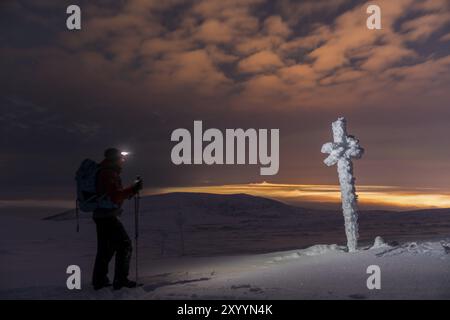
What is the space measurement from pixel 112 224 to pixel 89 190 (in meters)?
0.71

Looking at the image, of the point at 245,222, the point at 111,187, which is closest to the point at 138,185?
the point at 111,187

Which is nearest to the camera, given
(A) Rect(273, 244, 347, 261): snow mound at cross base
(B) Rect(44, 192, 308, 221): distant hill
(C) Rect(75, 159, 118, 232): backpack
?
(C) Rect(75, 159, 118, 232): backpack

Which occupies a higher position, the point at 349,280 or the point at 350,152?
the point at 350,152

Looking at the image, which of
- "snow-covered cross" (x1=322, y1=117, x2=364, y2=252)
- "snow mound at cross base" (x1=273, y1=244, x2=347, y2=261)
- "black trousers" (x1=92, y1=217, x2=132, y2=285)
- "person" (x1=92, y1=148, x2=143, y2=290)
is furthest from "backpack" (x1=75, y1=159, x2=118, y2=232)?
"snow-covered cross" (x1=322, y1=117, x2=364, y2=252)

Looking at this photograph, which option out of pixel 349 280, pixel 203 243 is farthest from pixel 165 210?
pixel 349 280

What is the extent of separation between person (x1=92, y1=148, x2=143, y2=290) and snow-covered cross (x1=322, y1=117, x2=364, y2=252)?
5.56 m

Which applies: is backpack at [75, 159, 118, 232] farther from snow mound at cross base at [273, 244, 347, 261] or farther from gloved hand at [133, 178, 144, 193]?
snow mound at cross base at [273, 244, 347, 261]

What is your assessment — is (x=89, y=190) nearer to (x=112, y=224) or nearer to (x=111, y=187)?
(x=111, y=187)

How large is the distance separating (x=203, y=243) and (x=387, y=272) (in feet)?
52.9

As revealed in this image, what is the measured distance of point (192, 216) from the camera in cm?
4300

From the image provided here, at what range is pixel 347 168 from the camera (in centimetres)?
1153

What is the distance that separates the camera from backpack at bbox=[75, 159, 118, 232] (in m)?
7.88
